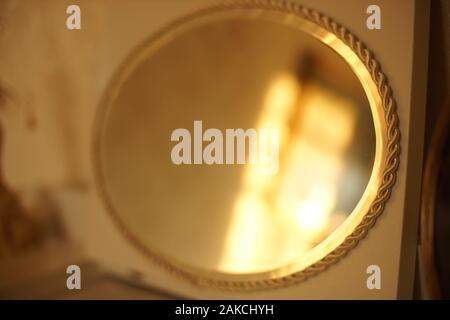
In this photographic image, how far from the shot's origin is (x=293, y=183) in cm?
75

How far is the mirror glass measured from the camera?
2.39 feet

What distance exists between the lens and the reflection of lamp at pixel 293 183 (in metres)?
0.73

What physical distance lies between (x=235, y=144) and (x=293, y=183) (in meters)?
0.15

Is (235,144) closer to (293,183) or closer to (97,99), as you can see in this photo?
(293,183)

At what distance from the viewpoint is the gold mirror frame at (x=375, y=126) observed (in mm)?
712

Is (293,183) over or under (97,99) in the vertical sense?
under

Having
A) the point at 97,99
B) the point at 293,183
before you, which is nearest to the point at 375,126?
the point at 293,183

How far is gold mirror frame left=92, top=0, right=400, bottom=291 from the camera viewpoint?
0.71 m

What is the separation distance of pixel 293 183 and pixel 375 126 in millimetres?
206

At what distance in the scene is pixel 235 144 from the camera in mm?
760

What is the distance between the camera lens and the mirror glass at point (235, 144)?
728mm

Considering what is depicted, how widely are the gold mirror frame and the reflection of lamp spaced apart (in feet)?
0.10

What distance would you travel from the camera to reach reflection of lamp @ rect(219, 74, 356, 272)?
0.73 meters
